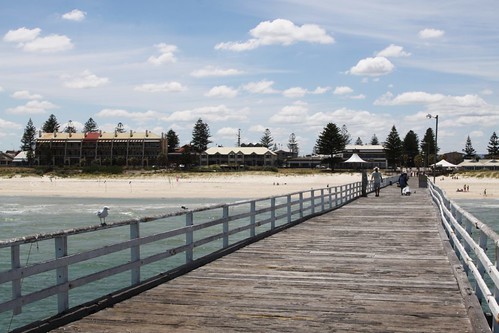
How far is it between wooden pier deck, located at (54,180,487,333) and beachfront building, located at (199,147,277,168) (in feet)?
464

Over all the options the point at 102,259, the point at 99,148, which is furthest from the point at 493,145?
the point at 102,259

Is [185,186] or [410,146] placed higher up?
[410,146]

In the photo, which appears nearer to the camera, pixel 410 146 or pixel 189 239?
pixel 189 239

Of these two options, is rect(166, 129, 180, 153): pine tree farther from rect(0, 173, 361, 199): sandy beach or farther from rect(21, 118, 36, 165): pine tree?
rect(0, 173, 361, 199): sandy beach

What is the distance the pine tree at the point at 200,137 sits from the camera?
163125mm

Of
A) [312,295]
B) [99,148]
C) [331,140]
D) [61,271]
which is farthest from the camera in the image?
[99,148]

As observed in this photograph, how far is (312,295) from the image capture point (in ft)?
27.4

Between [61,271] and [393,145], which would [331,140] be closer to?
[393,145]

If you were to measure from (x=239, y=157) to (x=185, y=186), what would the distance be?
77.0m

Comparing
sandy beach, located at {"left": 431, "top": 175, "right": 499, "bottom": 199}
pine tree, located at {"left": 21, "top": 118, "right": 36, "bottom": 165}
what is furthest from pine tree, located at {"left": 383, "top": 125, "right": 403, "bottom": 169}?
pine tree, located at {"left": 21, "top": 118, "right": 36, "bottom": 165}

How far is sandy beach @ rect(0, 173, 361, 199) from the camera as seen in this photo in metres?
67.6

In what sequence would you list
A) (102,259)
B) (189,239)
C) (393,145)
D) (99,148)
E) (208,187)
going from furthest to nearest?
(99,148) < (393,145) < (208,187) < (102,259) < (189,239)

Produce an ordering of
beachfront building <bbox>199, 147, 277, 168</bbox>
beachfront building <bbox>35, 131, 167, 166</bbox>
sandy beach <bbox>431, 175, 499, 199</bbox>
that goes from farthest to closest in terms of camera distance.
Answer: beachfront building <bbox>35, 131, 167, 166</bbox> → beachfront building <bbox>199, 147, 277, 168</bbox> → sandy beach <bbox>431, 175, 499, 199</bbox>

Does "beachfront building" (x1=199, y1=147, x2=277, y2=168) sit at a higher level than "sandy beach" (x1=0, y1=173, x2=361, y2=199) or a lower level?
higher
